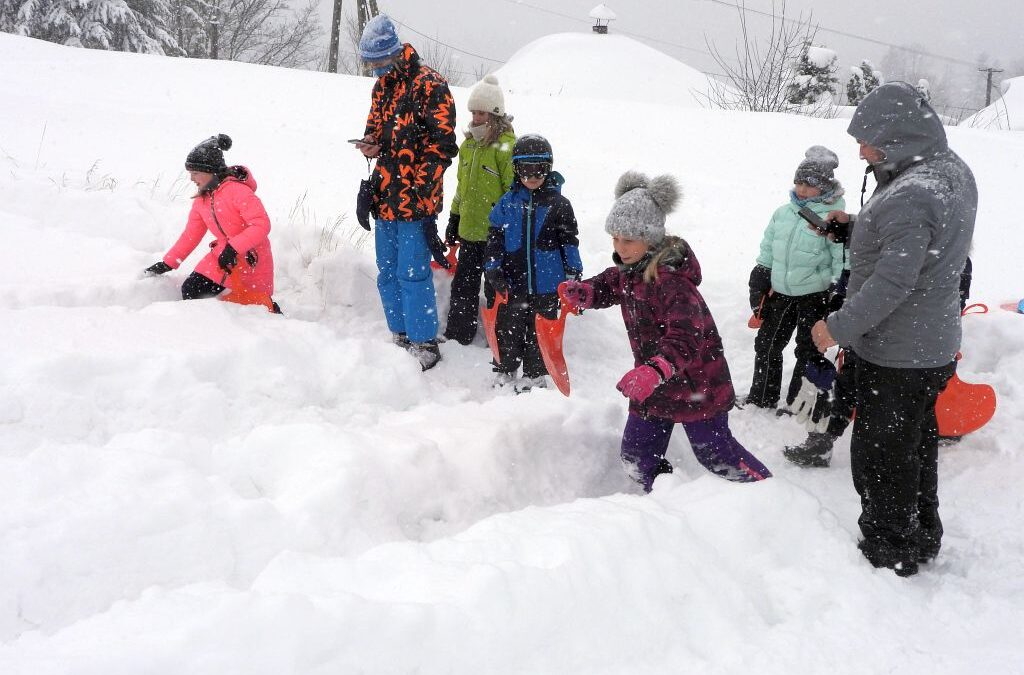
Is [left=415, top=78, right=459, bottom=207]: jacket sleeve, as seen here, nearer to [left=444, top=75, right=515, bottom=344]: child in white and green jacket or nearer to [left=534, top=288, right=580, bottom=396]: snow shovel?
[left=444, top=75, right=515, bottom=344]: child in white and green jacket

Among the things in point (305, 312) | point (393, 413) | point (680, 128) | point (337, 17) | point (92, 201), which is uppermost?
point (337, 17)

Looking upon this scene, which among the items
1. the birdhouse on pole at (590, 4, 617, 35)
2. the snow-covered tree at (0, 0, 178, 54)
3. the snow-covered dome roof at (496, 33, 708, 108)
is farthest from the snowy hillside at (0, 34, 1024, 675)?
the birdhouse on pole at (590, 4, 617, 35)

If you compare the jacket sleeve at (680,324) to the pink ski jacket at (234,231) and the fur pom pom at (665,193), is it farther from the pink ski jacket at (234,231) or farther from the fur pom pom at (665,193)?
the pink ski jacket at (234,231)

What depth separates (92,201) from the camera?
5441 millimetres

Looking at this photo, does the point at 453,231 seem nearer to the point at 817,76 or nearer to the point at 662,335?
the point at 662,335

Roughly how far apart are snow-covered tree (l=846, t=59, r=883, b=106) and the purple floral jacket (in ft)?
92.8

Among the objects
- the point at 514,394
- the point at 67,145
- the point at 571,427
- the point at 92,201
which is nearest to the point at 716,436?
the point at 571,427

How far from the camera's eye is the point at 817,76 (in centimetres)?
2528

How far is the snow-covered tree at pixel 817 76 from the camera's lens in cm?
2483

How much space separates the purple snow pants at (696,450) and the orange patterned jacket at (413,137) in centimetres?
206

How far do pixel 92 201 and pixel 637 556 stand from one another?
5.22 m

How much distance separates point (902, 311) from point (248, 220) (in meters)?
3.74

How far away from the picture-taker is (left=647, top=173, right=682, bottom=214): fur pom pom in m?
3.15

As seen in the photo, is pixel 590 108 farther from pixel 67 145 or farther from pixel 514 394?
pixel 514 394
